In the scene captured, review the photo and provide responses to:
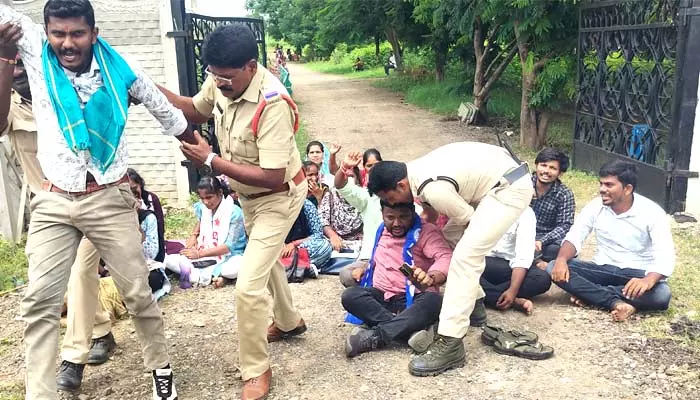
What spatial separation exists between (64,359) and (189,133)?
138 cm

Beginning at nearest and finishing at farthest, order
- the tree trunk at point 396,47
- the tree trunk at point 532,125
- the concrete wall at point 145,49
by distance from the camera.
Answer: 1. the concrete wall at point 145,49
2. the tree trunk at point 532,125
3. the tree trunk at point 396,47

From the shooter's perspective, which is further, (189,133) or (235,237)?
(235,237)

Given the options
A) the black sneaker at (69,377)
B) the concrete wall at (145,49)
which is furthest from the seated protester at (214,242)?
the concrete wall at (145,49)

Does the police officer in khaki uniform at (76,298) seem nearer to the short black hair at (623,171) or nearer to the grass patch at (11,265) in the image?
the grass patch at (11,265)

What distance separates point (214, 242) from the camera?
5.11 meters

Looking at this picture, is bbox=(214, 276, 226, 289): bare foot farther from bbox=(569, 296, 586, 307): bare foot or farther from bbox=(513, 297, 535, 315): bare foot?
bbox=(569, 296, 586, 307): bare foot

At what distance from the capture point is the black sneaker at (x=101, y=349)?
3.65m

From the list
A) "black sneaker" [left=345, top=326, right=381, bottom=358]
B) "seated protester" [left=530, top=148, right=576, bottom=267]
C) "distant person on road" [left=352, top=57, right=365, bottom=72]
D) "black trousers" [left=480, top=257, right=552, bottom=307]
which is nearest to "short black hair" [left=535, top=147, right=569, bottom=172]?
"seated protester" [left=530, top=148, right=576, bottom=267]

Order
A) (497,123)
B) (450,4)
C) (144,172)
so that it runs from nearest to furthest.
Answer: (144,172)
(450,4)
(497,123)

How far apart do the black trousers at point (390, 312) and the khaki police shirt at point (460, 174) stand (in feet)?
1.79

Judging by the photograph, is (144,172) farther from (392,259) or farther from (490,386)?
(490,386)

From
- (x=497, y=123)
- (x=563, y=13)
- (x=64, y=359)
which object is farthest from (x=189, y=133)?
(x=497, y=123)

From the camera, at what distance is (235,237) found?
16.7 feet

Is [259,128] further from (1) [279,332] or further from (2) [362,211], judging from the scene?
(2) [362,211]
